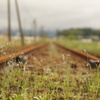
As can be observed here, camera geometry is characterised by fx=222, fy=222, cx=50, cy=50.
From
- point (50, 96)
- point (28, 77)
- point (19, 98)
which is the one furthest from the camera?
point (28, 77)

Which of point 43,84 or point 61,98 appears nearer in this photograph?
point 61,98

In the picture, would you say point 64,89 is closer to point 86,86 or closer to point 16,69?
point 86,86

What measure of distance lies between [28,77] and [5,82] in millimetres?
626

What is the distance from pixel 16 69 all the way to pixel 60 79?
0.85 metres

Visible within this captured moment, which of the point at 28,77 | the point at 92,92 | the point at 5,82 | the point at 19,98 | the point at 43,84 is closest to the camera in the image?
the point at 19,98

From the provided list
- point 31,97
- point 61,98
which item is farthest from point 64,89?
point 31,97

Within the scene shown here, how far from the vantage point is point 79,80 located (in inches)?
159

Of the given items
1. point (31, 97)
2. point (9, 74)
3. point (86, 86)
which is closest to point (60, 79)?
point (86, 86)

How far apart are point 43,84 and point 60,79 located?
0.47 meters

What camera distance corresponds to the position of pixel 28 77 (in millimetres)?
4004

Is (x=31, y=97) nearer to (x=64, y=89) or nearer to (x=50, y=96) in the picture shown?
(x=50, y=96)

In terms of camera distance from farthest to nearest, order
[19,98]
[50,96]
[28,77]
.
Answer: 1. [28,77]
2. [50,96]
3. [19,98]

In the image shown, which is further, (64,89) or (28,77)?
(28,77)

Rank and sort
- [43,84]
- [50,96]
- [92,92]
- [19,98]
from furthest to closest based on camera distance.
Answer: [43,84]
[92,92]
[50,96]
[19,98]
